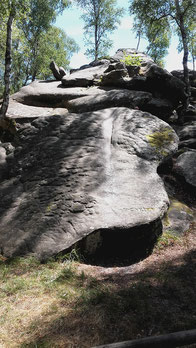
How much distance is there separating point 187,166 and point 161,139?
161 centimetres

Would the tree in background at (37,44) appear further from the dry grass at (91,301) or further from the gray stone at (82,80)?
the dry grass at (91,301)

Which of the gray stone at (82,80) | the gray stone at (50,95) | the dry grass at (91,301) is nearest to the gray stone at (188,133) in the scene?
the gray stone at (50,95)

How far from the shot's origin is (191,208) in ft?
26.2

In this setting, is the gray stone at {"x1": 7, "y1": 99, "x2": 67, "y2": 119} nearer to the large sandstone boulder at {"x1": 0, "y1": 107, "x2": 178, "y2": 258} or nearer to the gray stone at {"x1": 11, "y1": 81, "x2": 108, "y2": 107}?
the gray stone at {"x1": 11, "y1": 81, "x2": 108, "y2": 107}

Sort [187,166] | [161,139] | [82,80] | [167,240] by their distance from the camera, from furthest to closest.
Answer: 1. [82,80]
2. [187,166]
3. [161,139]
4. [167,240]

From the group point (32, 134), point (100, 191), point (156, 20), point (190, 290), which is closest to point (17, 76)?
point (156, 20)

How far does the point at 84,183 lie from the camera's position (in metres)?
6.64

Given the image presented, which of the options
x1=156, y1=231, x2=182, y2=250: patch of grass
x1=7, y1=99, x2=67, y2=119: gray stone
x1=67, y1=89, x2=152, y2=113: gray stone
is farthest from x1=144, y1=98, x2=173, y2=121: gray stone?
x1=156, y1=231, x2=182, y2=250: patch of grass

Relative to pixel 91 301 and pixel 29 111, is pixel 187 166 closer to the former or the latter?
pixel 91 301

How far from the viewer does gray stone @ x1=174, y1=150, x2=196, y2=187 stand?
884 centimetres

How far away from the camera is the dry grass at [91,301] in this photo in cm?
321

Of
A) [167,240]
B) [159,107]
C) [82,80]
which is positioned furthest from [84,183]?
[82,80]

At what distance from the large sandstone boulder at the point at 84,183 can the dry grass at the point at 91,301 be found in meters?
0.65

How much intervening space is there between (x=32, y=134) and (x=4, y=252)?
4.64 m
